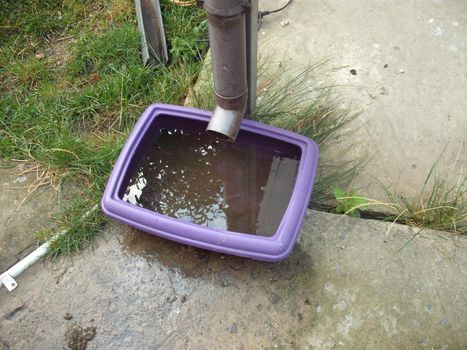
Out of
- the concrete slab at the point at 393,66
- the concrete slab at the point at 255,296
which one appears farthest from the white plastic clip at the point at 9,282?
the concrete slab at the point at 393,66

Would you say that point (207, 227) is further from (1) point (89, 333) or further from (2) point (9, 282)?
(2) point (9, 282)

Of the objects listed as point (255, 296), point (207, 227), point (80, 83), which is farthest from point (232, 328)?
point (80, 83)

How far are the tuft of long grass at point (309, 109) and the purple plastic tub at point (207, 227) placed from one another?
0.27 metres

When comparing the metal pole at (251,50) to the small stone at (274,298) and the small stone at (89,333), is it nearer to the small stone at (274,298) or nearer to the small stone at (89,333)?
the small stone at (274,298)

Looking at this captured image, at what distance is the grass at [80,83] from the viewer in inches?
78.8

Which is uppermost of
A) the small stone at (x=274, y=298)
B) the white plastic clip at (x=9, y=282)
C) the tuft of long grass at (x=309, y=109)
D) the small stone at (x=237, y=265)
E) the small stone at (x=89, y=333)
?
the tuft of long grass at (x=309, y=109)

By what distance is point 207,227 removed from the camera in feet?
5.05

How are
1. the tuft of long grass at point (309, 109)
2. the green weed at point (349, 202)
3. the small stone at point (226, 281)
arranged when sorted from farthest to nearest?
the tuft of long grass at point (309, 109) < the green weed at point (349, 202) < the small stone at point (226, 281)

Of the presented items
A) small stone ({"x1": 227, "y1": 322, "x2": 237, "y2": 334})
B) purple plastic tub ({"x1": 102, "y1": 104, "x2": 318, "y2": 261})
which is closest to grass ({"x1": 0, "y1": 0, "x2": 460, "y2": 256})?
purple plastic tub ({"x1": 102, "y1": 104, "x2": 318, "y2": 261})

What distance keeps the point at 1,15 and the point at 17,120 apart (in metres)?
0.80

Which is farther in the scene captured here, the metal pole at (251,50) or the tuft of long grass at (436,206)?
the tuft of long grass at (436,206)

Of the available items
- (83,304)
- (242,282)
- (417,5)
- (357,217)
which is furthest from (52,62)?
(417,5)

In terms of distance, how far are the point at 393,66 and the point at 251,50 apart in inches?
36.5

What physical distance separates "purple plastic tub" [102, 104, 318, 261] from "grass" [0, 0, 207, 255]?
0.27 m
